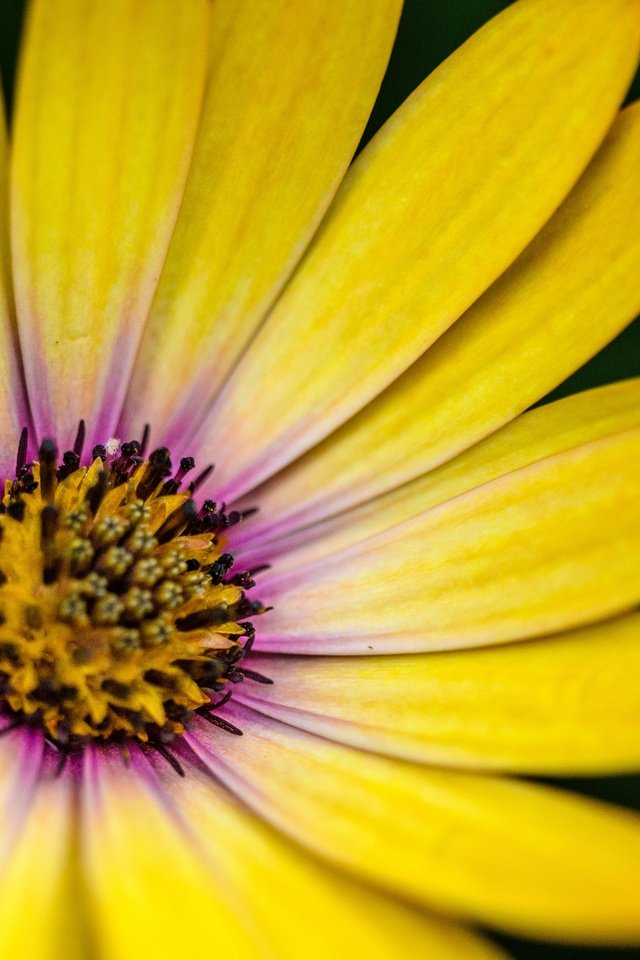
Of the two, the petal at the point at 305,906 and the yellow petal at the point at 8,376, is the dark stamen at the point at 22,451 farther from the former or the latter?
the petal at the point at 305,906

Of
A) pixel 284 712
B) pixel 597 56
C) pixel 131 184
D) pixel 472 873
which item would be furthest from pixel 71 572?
pixel 597 56

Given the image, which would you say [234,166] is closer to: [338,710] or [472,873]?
[338,710]

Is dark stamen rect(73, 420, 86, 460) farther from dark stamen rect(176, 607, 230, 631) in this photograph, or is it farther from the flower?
dark stamen rect(176, 607, 230, 631)

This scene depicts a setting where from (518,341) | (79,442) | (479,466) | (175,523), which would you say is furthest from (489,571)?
(79,442)

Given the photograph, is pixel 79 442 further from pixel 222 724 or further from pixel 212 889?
pixel 212 889

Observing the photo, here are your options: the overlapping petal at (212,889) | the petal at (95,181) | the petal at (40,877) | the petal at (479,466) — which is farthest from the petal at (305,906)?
the petal at (95,181)

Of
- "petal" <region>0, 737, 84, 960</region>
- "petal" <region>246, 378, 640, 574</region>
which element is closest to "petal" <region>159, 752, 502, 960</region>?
"petal" <region>0, 737, 84, 960</region>
